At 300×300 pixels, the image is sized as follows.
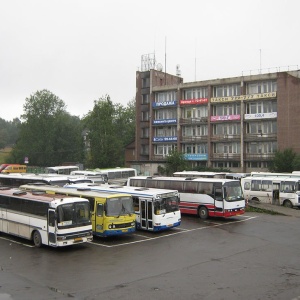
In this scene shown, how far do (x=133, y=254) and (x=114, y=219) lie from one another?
2988 mm

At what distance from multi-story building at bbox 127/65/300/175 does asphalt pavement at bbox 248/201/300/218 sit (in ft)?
83.9

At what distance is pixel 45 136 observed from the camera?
9588cm

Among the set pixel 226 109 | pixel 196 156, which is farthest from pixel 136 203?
pixel 196 156

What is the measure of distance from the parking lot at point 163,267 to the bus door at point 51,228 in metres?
0.52

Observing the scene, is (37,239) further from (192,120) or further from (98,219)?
(192,120)

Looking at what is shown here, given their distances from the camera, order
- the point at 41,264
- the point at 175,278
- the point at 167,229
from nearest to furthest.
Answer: the point at 175,278, the point at 41,264, the point at 167,229

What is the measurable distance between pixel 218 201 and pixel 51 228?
12.8 metres

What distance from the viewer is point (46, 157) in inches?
3762

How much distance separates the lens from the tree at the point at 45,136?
95.6 meters

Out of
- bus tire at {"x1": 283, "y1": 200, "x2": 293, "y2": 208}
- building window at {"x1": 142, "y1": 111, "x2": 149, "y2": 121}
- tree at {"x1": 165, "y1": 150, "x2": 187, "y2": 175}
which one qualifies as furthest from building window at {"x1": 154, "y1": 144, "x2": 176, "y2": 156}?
bus tire at {"x1": 283, "y1": 200, "x2": 293, "y2": 208}

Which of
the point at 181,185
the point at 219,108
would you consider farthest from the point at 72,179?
the point at 219,108

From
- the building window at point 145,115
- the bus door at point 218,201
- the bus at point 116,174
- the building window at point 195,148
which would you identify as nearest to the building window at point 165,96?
the building window at point 145,115

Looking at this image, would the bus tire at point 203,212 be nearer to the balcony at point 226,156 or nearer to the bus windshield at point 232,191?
the bus windshield at point 232,191

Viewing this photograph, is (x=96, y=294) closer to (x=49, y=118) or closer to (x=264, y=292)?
(x=264, y=292)
